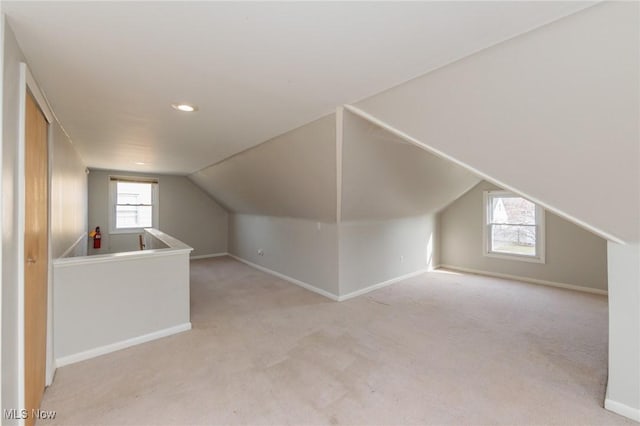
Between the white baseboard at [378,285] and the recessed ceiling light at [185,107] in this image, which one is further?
the white baseboard at [378,285]

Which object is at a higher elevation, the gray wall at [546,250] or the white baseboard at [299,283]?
the gray wall at [546,250]

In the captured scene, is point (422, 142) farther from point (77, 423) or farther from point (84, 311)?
point (84, 311)

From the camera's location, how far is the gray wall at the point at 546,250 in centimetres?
429

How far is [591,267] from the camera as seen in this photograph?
4.28m

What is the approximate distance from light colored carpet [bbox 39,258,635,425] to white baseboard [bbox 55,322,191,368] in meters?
0.08

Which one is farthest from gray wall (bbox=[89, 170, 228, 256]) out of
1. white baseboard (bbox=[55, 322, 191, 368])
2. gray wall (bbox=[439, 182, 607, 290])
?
gray wall (bbox=[439, 182, 607, 290])

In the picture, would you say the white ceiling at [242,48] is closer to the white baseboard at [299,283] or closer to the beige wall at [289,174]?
the beige wall at [289,174]

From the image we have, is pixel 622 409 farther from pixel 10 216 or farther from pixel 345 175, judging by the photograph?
pixel 10 216

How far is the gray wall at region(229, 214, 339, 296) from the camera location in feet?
13.2

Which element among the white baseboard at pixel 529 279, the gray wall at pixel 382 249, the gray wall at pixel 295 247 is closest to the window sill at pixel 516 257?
the white baseboard at pixel 529 279

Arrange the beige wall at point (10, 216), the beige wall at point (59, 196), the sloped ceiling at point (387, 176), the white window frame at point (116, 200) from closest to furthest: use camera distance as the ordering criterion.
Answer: the beige wall at point (10, 216) → the beige wall at point (59, 196) → the sloped ceiling at point (387, 176) → the white window frame at point (116, 200)

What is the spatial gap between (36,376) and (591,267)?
6.67 meters

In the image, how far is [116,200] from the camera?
237 inches

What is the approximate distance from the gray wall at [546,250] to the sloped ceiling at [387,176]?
2.77 feet
